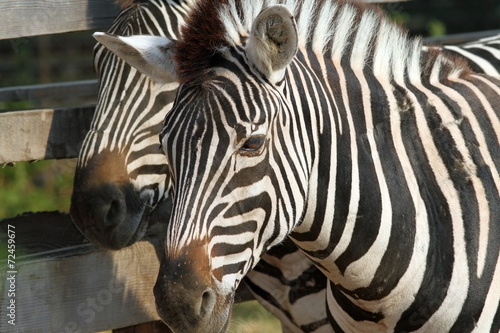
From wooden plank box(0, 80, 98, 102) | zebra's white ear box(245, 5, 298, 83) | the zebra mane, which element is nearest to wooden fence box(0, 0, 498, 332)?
wooden plank box(0, 80, 98, 102)

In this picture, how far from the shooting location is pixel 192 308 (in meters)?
2.56

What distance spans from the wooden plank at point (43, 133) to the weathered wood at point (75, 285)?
1.85 ft

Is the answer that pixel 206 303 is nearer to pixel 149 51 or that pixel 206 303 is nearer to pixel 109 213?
pixel 149 51

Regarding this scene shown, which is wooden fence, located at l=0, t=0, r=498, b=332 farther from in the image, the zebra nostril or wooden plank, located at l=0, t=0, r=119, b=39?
the zebra nostril

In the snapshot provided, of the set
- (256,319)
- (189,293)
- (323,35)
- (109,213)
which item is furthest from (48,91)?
(189,293)

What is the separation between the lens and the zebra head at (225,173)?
258cm

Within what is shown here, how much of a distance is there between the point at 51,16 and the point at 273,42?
186 cm

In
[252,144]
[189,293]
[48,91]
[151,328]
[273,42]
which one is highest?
[273,42]

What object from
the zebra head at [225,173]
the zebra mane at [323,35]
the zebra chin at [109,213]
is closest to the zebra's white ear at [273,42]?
the zebra head at [225,173]

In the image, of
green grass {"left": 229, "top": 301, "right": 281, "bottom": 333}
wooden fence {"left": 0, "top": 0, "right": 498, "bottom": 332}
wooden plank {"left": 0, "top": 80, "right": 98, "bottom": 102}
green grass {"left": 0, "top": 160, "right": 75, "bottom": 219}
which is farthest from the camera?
green grass {"left": 0, "top": 160, "right": 75, "bottom": 219}

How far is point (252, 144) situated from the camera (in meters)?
2.62

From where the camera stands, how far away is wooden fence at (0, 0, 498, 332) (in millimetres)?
3904

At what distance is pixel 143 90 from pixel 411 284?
1816 millimetres

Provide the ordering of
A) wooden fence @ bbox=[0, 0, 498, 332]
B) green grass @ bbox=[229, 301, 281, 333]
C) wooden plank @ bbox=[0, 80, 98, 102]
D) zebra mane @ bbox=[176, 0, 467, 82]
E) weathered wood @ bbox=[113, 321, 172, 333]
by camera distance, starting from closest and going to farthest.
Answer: zebra mane @ bbox=[176, 0, 467, 82], wooden fence @ bbox=[0, 0, 498, 332], weathered wood @ bbox=[113, 321, 172, 333], wooden plank @ bbox=[0, 80, 98, 102], green grass @ bbox=[229, 301, 281, 333]
